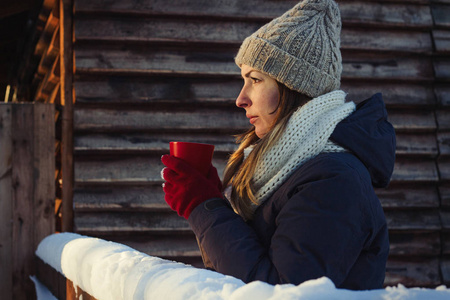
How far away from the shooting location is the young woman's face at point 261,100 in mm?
1921

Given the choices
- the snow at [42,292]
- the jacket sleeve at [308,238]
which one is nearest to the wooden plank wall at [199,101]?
the snow at [42,292]

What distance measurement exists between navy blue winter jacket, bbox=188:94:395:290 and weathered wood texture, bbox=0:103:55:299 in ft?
9.31

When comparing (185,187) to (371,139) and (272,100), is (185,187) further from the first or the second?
(371,139)

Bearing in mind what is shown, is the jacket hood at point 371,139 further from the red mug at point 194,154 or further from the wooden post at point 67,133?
the wooden post at point 67,133

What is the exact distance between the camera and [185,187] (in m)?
1.78

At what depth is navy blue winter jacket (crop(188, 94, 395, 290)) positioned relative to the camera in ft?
Result: 4.77

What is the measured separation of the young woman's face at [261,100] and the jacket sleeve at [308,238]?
37 cm

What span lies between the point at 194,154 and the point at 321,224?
594 millimetres

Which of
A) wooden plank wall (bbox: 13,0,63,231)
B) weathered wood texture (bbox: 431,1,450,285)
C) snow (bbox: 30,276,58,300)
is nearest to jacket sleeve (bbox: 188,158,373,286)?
snow (bbox: 30,276,58,300)

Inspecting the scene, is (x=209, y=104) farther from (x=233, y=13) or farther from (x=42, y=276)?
(x=42, y=276)

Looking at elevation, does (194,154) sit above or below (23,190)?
above

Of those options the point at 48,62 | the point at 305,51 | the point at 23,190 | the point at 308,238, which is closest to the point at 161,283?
the point at 308,238

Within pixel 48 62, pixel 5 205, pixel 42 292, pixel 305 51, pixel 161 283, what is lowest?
pixel 42 292

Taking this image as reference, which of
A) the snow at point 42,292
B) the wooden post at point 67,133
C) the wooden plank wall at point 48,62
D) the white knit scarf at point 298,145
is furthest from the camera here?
the wooden plank wall at point 48,62
